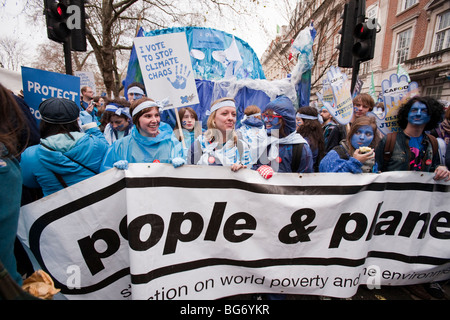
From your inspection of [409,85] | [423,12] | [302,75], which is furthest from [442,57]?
[409,85]

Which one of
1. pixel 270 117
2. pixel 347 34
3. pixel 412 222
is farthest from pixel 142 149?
pixel 347 34

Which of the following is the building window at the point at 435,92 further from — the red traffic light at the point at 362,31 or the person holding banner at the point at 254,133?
the person holding banner at the point at 254,133

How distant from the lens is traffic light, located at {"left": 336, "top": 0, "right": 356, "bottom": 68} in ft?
13.6

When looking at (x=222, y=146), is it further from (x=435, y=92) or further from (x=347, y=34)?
(x=435, y=92)

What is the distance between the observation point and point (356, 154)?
1941 millimetres

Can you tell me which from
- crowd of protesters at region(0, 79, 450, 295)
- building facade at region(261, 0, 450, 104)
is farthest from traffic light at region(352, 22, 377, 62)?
building facade at region(261, 0, 450, 104)

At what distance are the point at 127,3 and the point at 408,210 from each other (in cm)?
1654

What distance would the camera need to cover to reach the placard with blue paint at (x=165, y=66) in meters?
2.76

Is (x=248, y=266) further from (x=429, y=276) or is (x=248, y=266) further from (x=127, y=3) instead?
(x=127, y=3)

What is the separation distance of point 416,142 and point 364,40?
262 cm

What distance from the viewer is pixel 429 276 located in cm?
217

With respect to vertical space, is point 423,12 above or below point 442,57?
above

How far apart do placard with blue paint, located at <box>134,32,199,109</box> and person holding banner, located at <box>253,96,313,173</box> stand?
1188 mm

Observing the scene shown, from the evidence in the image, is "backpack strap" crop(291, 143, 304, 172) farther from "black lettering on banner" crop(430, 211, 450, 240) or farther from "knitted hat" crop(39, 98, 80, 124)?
"knitted hat" crop(39, 98, 80, 124)
